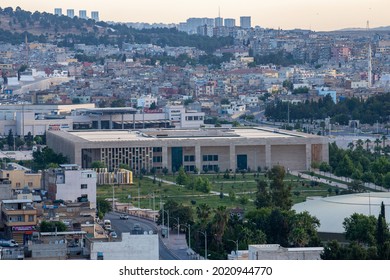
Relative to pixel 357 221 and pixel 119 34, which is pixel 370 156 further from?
pixel 119 34

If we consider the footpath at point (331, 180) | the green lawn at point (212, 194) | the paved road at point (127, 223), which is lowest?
the footpath at point (331, 180)

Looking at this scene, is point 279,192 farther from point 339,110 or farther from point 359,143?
point 339,110

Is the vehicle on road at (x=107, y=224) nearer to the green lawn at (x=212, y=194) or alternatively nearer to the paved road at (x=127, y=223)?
the paved road at (x=127, y=223)

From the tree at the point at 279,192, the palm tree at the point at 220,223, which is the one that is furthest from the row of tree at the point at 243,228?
the tree at the point at 279,192

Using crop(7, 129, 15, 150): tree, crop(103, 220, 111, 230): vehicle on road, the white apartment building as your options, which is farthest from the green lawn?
crop(7, 129, 15, 150): tree
